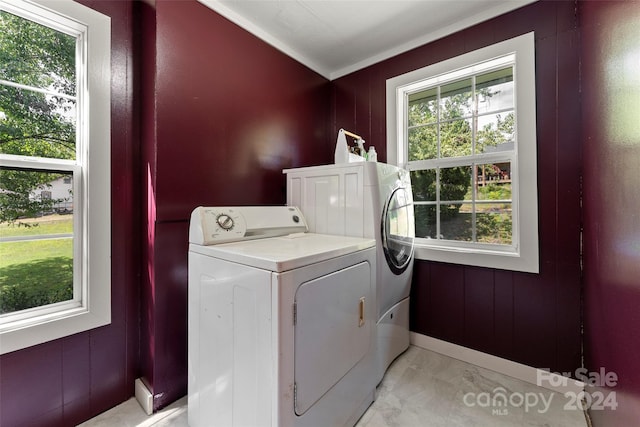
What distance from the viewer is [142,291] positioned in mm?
1665

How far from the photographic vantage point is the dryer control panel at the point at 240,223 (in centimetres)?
138

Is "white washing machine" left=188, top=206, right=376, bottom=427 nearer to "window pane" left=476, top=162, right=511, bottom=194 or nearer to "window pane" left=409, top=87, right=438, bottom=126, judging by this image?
"window pane" left=476, top=162, right=511, bottom=194

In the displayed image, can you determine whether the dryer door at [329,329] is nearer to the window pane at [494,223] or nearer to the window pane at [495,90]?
the window pane at [494,223]

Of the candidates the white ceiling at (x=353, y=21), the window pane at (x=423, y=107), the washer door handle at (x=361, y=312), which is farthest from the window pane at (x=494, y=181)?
the washer door handle at (x=361, y=312)

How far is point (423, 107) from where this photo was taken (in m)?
2.32

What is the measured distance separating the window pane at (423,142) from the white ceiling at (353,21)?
0.70m

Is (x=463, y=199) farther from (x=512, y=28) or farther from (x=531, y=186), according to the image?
(x=512, y=28)

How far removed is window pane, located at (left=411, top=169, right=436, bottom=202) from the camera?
7.39 feet

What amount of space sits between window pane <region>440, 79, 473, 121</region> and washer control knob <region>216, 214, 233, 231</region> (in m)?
1.88

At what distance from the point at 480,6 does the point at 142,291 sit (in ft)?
9.71

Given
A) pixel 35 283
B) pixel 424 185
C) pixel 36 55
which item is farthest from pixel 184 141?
pixel 424 185

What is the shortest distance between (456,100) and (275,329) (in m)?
2.19

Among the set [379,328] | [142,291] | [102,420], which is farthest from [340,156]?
[102,420]

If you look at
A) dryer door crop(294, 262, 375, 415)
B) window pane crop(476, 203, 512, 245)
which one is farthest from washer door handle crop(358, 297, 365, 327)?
window pane crop(476, 203, 512, 245)
